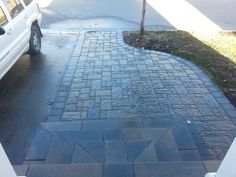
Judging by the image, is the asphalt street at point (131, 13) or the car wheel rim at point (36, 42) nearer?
the car wheel rim at point (36, 42)

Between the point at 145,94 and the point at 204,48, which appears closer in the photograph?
the point at 145,94

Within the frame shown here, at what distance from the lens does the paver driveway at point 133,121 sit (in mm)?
3512

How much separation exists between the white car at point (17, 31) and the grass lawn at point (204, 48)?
252cm

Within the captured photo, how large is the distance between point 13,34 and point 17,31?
236mm

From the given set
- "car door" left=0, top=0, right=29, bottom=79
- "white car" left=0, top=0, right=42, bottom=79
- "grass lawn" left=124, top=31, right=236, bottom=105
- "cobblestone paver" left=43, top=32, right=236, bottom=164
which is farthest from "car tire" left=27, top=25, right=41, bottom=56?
"grass lawn" left=124, top=31, right=236, bottom=105

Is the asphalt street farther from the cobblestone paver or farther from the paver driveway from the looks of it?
the paver driveway

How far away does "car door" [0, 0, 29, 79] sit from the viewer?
5.08 metres

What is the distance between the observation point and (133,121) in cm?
439

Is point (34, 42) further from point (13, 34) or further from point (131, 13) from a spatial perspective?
point (131, 13)

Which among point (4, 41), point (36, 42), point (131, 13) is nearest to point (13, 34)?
point (4, 41)

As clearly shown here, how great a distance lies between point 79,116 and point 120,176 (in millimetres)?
1583

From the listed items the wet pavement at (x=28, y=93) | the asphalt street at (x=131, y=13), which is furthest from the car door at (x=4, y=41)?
the asphalt street at (x=131, y=13)

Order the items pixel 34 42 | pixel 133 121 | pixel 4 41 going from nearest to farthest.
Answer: pixel 133 121
pixel 4 41
pixel 34 42

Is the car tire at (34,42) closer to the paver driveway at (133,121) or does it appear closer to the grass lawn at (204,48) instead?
the paver driveway at (133,121)
